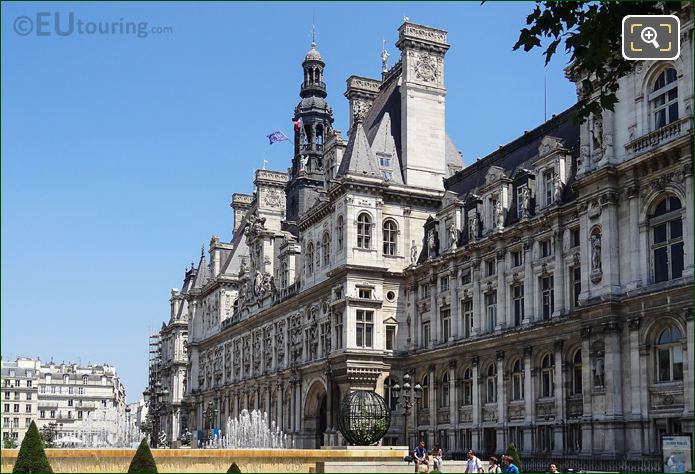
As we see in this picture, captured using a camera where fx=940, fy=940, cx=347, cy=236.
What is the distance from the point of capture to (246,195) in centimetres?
11138

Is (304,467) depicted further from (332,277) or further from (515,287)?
(332,277)

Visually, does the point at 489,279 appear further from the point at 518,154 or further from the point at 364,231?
the point at 364,231

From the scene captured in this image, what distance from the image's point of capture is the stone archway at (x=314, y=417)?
6775cm

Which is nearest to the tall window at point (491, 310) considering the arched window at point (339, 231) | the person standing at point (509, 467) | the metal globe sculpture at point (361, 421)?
the metal globe sculpture at point (361, 421)

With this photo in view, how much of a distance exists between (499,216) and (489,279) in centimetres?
358

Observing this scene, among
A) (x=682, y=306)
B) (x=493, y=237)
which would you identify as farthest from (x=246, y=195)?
(x=682, y=306)

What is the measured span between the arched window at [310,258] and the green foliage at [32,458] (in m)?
35.2

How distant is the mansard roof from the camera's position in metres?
48.0

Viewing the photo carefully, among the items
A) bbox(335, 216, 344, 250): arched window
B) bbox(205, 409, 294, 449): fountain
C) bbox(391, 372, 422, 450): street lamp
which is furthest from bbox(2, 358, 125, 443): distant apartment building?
bbox(391, 372, 422, 450): street lamp

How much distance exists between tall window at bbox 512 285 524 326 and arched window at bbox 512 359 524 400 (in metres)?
2.16

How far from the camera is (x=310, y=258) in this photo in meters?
69.9

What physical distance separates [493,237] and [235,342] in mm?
44554

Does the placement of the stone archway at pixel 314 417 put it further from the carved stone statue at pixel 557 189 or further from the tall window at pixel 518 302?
the carved stone statue at pixel 557 189

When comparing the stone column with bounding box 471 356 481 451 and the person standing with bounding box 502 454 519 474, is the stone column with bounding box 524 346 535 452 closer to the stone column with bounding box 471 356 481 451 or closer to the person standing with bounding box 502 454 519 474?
the stone column with bounding box 471 356 481 451
